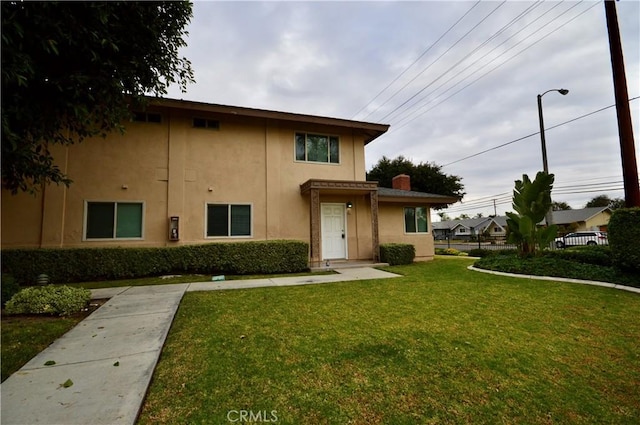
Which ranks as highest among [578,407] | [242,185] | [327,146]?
[327,146]

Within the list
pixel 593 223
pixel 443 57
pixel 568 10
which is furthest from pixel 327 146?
pixel 593 223

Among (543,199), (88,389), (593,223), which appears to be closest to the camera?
(88,389)

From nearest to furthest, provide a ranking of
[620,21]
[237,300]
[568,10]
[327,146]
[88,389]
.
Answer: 1. [88,389]
2. [237,300]
3. [620,21]
4. [568,10]
5. [327,146]

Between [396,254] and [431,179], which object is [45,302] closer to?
[396,254]

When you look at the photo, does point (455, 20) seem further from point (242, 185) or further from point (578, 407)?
point (578, 407)

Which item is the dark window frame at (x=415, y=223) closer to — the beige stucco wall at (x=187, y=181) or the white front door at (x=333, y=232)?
the beige stucco wall at (x=187, y=181)

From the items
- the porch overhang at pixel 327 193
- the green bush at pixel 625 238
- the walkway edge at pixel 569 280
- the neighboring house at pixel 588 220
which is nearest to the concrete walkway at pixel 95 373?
the porch overhang at pixel 327 193

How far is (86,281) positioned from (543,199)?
15032 mm

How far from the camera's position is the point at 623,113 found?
759 cm

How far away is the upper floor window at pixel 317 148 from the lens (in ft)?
→ 38.1

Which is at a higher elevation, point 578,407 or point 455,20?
point 455,20

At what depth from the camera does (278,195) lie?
36.3 feet

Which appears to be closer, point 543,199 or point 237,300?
point 237,300

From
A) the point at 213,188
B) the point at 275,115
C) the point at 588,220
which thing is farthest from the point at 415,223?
the point at 588,220
